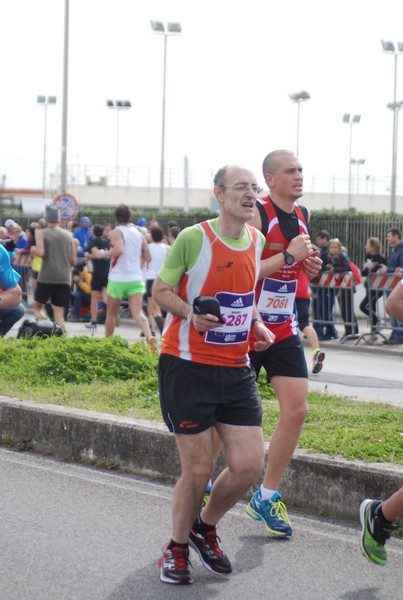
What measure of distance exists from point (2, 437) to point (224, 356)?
3.98m

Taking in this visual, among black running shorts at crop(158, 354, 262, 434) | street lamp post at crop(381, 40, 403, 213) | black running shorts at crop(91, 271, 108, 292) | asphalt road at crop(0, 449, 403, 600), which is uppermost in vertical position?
street lamp post at crop(381, 40, 403, 213)

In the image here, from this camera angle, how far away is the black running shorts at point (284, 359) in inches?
240

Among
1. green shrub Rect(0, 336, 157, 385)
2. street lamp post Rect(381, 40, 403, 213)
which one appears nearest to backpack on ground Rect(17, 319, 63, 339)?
green shrub Rect(0, 336, 157, 385)

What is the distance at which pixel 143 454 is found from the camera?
757 centimetres

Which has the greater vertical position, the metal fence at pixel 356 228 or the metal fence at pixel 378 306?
the metal fence at pixel 356 228

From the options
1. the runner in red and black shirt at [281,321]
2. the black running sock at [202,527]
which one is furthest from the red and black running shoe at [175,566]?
the runner in red and black shirt at [281,321]

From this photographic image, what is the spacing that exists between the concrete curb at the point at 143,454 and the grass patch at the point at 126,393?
0.60 feet

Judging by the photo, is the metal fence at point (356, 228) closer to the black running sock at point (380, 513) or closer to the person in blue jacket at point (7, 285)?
the person in blue jacket at point (7, 285)

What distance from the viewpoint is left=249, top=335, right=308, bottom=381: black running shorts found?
6098 mm

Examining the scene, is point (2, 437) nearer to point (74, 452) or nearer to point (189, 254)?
point (74, 452)

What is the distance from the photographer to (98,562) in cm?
543

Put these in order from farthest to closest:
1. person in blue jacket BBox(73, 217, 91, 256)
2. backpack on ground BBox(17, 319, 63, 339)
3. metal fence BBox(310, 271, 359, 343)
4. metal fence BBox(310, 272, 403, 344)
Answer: person in blue jacket BBox(73, 217, 91, 256) → metal fence BBox(310, 271, 359, 343) → metal fence BBox(310, 272, 403, 344) → backpack on ground BBox(17, 319, 63, 339)

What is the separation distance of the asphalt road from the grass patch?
0.74 meters

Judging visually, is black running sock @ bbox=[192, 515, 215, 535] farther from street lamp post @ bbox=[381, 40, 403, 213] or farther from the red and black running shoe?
street lamp post @ bbox=[381, 40, 403, 213]
